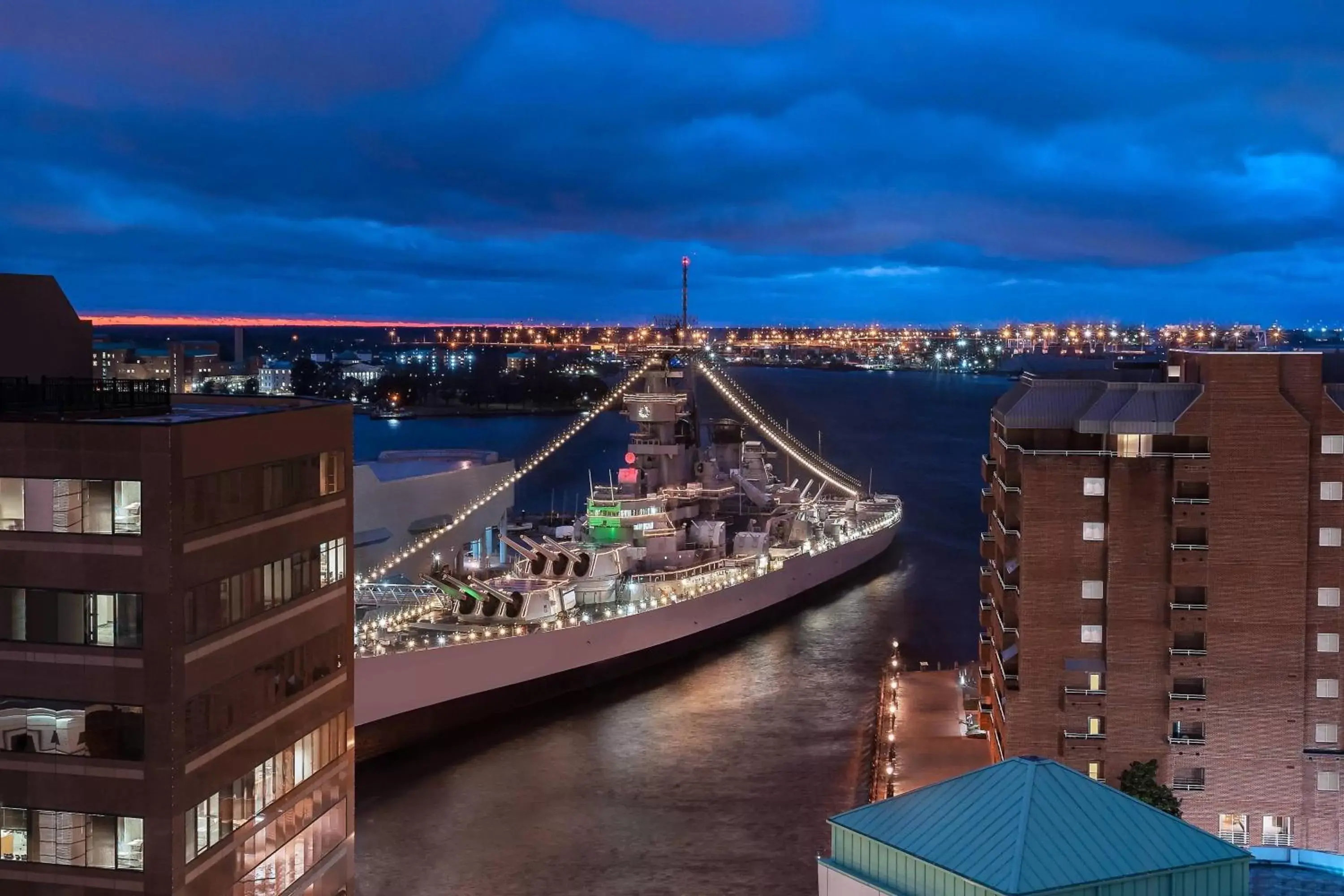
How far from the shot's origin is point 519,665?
1154 inches

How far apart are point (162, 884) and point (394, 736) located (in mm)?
14927

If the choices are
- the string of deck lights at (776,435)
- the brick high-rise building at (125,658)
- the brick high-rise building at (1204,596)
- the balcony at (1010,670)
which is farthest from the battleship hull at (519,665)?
the string of deck lights at (776,435)

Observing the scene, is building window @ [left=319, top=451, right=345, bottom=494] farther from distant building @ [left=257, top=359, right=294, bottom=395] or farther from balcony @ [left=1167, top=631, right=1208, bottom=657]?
distant building @ [left=257, top=359, right=294, bottom=395]

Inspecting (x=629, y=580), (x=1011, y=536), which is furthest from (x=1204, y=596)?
(x=629, y=580)

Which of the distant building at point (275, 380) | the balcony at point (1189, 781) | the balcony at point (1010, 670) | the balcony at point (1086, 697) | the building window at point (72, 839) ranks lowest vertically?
the balcony at point (1189, 781)

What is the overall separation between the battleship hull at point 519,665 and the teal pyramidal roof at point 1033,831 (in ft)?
46.7

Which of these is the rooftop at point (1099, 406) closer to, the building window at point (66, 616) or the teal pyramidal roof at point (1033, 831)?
the teal pyramidal roof at point (1033, 831)

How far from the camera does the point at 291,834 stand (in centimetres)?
1341

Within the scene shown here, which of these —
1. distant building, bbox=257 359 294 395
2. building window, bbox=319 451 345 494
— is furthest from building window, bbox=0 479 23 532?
distant building, bbox=257 359 294 395

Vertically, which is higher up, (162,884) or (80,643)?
(80,643)

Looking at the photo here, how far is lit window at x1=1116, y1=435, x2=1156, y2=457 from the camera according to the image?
19.6 metres

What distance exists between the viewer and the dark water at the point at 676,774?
1997 cm

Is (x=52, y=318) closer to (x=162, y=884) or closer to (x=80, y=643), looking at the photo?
(x=80, y=643)

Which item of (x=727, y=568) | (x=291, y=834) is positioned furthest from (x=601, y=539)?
(x=291, y=834)
